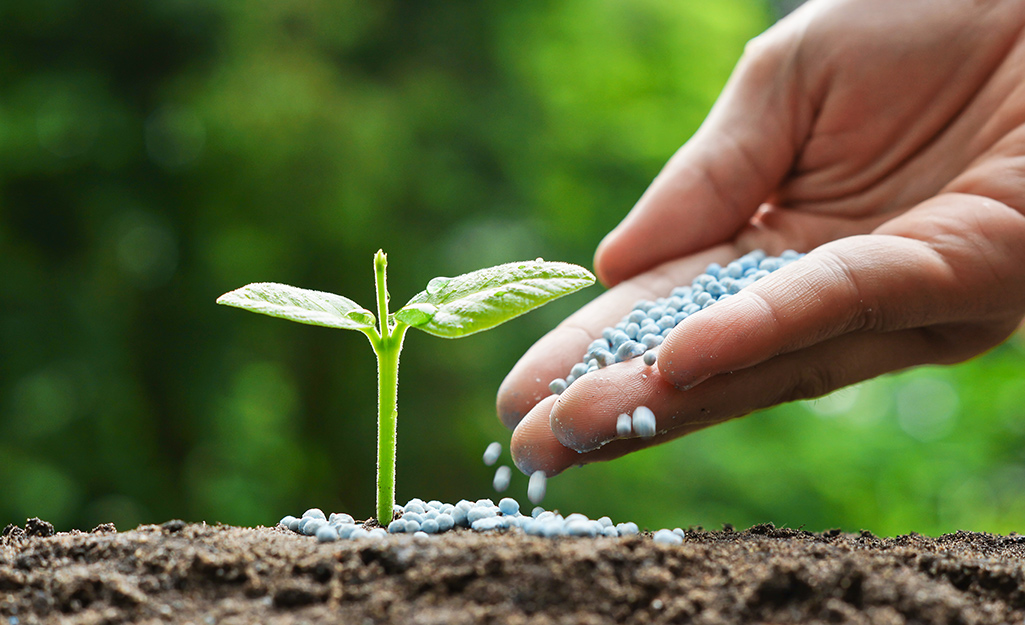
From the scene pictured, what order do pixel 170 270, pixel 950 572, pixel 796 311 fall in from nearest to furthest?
pixel 950 572 < pixel 796 311 < pixel 170 270

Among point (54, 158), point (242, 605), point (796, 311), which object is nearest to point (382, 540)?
point (242, 605)

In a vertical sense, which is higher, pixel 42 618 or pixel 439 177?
pixel 439 177

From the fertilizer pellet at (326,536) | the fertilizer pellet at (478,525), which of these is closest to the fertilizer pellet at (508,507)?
the fertilizer pellet at (478,525)

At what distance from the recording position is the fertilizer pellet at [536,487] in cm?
157

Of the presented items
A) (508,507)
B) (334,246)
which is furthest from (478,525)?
(334,246)

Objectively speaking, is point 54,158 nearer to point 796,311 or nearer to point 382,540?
point 382,540

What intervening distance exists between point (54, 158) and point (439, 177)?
2.16 m

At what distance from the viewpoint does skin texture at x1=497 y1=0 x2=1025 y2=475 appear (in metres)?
1.61

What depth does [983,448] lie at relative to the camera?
4.71 m

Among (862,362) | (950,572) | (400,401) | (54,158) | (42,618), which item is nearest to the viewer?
(42,618)

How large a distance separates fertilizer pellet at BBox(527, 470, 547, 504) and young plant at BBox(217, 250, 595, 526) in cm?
31

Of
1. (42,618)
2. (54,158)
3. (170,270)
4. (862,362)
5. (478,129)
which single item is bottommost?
(42,618)

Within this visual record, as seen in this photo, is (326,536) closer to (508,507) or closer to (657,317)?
(508,507)

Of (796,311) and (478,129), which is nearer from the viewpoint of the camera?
(796,311)
